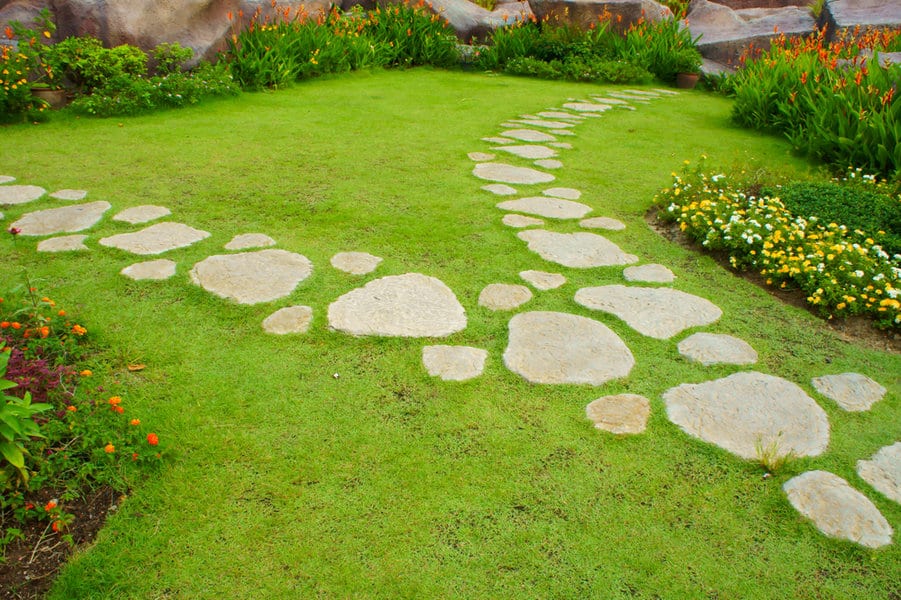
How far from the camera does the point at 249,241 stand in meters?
3.22

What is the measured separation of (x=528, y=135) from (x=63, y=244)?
4.03 metres

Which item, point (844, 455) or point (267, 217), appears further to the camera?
point (267, 217)

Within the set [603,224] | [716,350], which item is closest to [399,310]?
[716,350]

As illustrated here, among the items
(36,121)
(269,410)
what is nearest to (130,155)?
(36,121)

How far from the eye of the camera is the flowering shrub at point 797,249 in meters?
2.89

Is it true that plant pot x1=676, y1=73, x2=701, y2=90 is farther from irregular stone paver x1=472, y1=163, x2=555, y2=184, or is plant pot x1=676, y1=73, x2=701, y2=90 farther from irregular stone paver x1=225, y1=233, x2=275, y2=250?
irregular stone paver x1=225, y1=233, x2=275, y2=250

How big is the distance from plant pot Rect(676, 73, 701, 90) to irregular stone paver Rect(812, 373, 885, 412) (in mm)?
8130

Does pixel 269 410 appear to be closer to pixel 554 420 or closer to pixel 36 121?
pixel 554 420

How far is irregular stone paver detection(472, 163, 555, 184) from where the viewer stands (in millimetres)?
4477

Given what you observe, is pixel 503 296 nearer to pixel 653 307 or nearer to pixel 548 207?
pixel 653 307

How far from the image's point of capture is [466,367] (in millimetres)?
2328

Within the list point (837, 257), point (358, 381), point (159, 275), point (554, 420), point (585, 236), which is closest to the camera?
point (554, 420)

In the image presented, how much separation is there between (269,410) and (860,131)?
508 centimetres

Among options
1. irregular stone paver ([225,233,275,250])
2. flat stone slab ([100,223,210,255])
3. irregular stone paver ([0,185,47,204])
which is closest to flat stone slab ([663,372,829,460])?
irregular stone paver ([225,233,275,250])
